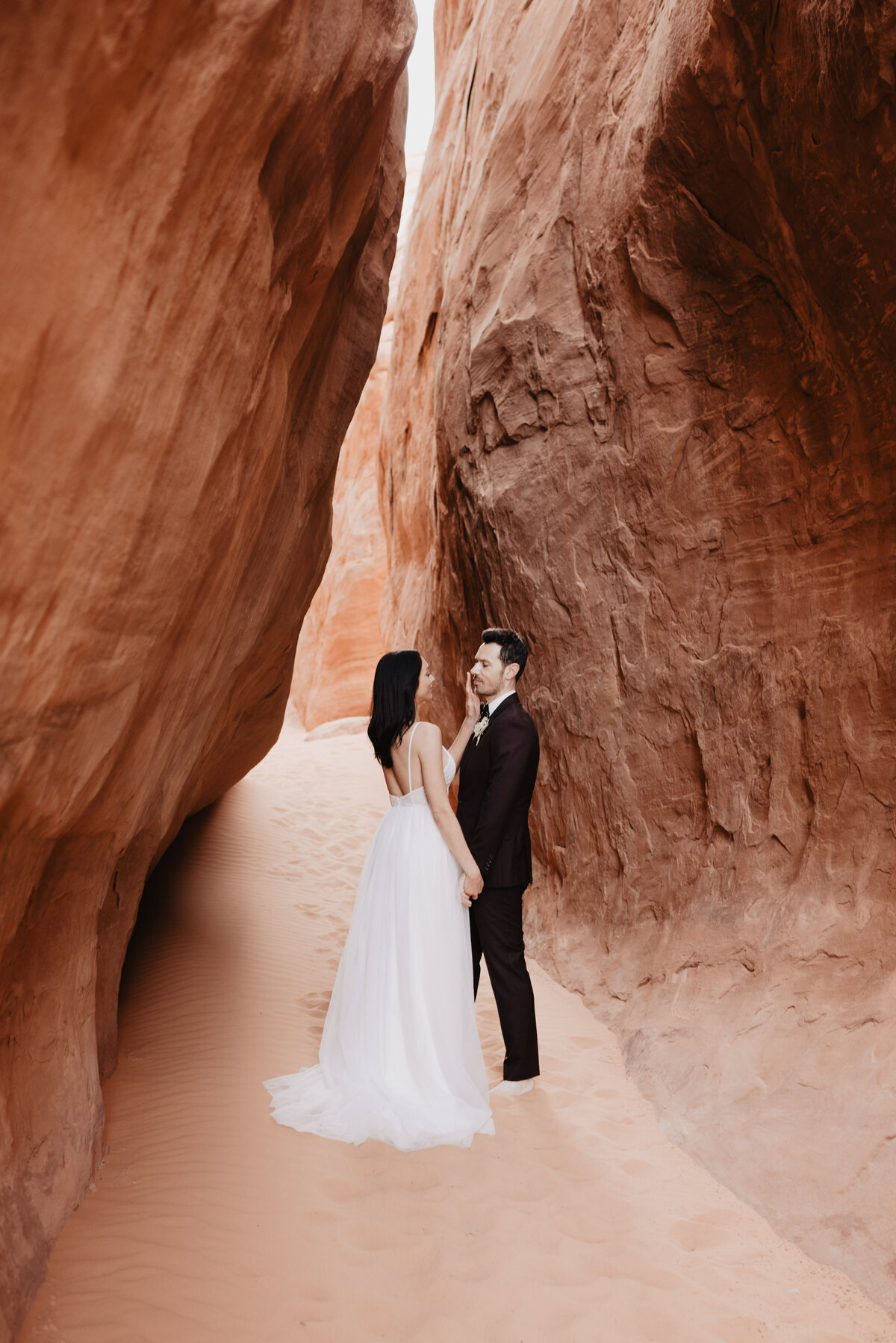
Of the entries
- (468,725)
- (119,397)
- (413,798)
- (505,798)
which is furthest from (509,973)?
(119,397)

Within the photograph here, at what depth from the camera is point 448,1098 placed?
387cm

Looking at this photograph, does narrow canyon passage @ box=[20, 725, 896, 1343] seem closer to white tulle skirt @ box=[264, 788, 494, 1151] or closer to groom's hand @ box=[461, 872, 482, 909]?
white tulle skirt @ box=[264, 788, 494, 1151]

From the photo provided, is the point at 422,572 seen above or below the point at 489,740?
above

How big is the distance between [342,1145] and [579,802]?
3.36 meters

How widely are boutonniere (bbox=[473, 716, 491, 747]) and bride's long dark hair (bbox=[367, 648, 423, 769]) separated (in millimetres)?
541

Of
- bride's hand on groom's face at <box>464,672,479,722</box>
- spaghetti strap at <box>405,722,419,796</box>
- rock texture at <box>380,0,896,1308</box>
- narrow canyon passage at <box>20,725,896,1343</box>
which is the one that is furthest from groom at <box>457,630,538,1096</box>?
Result: rock texture at <box>380,0,896,1308</box>

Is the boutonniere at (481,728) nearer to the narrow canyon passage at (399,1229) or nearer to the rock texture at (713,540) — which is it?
the rock texture at (713,540)

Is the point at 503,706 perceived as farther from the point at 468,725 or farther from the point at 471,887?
the point at 471,887

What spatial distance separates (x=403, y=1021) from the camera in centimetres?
394

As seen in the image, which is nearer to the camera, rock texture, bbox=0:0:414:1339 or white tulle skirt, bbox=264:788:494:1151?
rock texture, bbox=0:0:414:1339

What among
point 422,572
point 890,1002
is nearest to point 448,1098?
point 890,1002

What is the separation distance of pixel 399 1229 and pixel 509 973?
4.49 ft

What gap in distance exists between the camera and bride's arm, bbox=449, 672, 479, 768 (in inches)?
189

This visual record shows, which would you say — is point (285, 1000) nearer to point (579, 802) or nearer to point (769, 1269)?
point (579, 802)
